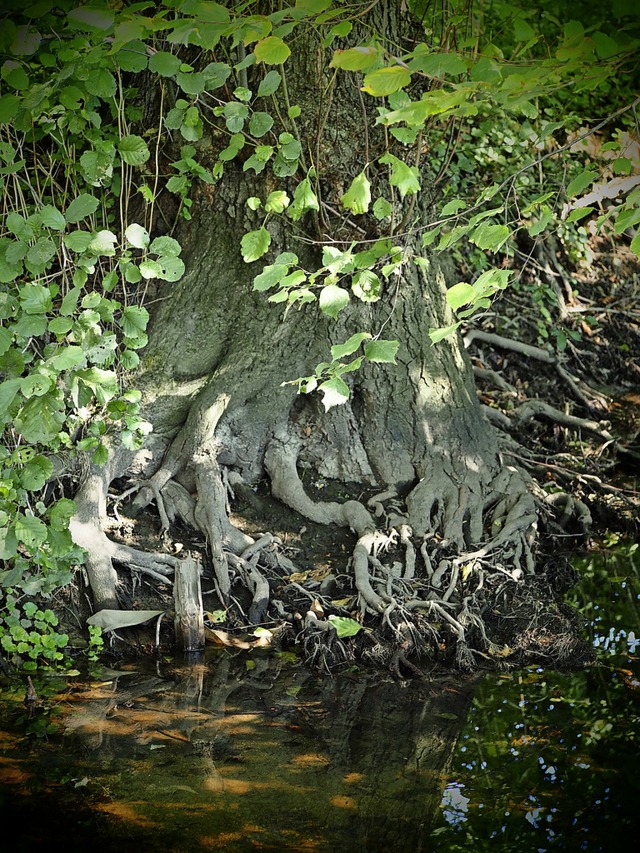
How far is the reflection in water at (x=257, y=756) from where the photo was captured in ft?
8.71

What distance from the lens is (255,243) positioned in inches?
148

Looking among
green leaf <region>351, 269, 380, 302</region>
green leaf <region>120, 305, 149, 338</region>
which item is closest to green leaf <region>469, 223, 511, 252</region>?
green leaf <region>351, 269, 380, 302</region>

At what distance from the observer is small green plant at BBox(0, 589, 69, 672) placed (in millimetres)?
3662

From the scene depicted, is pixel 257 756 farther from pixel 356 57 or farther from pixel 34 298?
pixel 356 57

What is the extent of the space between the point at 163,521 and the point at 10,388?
60.2 inches

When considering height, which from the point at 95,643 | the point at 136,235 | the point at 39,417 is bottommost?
the point at 95,643

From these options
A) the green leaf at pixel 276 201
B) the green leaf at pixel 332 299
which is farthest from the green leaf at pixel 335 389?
the green leaf at pixel 276 201

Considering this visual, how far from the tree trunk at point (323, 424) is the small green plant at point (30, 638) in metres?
0.42

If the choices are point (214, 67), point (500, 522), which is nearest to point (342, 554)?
point (500, 522)

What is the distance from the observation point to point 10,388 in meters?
3.09

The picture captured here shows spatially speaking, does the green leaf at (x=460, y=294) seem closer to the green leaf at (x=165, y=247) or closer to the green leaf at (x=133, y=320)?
the green leaf at (x=165, y=247)

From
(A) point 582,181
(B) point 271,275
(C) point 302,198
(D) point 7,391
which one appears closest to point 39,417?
(D) point 7,391

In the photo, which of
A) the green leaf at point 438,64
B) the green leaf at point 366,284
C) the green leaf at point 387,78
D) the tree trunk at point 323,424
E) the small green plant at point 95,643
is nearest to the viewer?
the green leaf at point 387,78

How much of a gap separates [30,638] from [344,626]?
1371 mm
